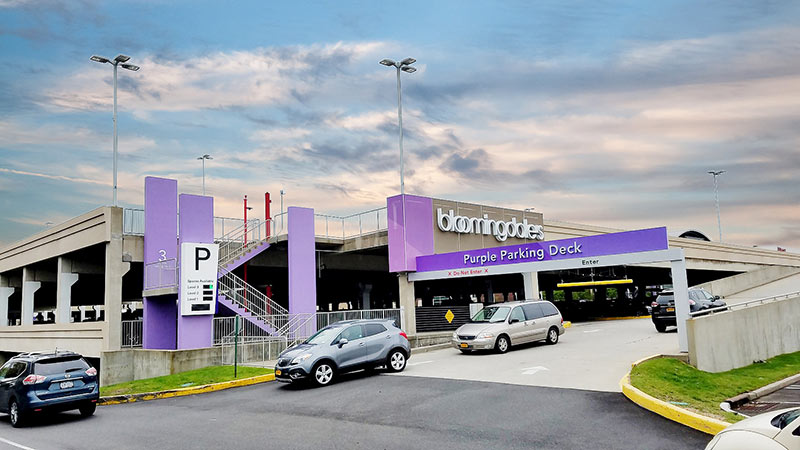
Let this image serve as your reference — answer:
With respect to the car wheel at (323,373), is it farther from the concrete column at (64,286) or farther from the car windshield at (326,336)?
the concrete column at (64,286)

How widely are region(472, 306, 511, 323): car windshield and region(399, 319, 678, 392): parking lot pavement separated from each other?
1217mm

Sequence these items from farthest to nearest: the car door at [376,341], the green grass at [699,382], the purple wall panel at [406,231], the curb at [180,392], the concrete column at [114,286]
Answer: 1. the purple wall panel at [406,231]
2. the concrete column at [114,286]
3. the curb at [180,392]
4. the car door at [376,341]
5. the green grass at [699,382]

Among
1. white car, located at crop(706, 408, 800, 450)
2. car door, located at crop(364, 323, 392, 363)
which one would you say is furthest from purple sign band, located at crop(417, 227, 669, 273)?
white car, located at crop(706, 408, 800, 450)

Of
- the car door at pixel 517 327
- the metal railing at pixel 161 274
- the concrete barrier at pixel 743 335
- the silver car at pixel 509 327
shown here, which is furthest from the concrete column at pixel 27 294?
the concrete barrier at pixel 743 335

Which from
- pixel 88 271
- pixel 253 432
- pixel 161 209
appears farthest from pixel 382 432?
pixel 88 271

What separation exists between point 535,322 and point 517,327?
1.09m

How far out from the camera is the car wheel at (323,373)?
56.3 feet

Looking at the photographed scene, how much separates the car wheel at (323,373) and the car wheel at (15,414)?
6.93 metres

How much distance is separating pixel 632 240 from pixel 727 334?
4.93 m

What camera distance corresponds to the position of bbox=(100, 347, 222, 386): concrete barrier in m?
24.2

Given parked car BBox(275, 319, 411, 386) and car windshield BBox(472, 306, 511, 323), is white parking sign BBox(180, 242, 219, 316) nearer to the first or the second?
parked car BBox(275, 319, 411, 386)

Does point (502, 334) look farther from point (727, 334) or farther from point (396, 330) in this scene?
point (727, 334)

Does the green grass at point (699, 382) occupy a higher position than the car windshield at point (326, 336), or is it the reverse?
the car windshield at point (326, 336)

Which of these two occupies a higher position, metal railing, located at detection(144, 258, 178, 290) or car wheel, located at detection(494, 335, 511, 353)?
metal railing, located at detection(144, 258, 178, 290)
